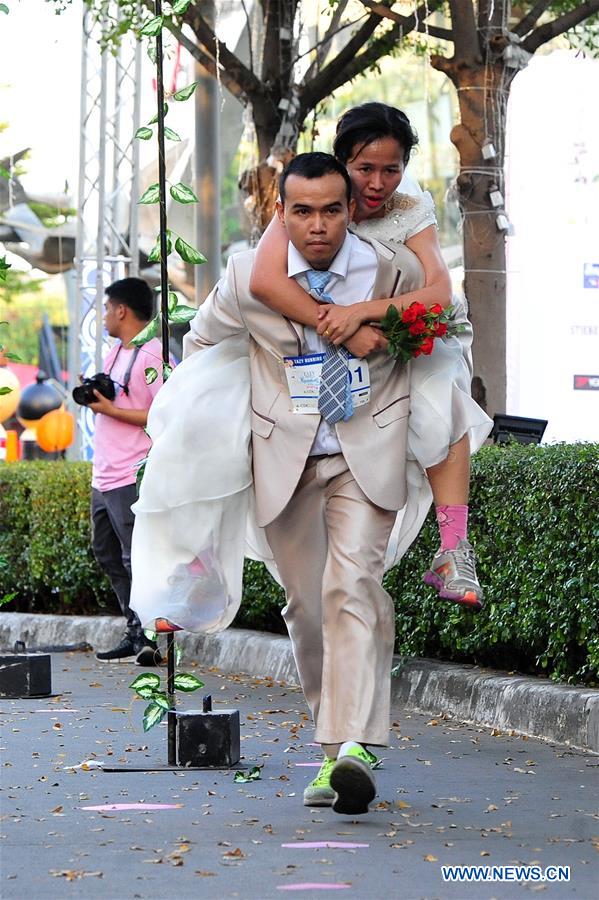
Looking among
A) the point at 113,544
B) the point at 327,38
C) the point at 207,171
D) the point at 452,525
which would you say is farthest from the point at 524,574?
the point at 207,171

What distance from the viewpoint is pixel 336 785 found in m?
4.86

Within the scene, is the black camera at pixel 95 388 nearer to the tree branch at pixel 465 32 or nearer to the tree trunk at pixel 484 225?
the tree trunk at pixel 484 225

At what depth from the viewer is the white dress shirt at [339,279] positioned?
5215 mm

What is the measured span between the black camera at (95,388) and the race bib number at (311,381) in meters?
4.25

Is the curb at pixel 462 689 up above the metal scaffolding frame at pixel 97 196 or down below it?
below

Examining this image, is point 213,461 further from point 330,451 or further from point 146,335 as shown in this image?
point 146,335

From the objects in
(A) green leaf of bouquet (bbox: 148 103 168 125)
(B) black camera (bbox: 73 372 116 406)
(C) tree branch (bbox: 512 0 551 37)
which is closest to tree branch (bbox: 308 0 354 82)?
(C) tree branch (bbox: 512 0 551 37)

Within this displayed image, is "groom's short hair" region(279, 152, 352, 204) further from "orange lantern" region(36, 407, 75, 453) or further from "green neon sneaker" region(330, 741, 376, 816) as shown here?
"orange lantern" region(36, 407, 75, 453)

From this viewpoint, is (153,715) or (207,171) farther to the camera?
(207,171)

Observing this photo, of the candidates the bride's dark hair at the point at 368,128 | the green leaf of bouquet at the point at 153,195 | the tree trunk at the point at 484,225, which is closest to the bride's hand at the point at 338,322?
the bride's dark hair at the point at 368,128

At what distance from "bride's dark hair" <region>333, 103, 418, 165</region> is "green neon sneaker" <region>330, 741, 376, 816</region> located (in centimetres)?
190

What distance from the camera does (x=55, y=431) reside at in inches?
929

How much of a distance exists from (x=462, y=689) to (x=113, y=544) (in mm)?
3122

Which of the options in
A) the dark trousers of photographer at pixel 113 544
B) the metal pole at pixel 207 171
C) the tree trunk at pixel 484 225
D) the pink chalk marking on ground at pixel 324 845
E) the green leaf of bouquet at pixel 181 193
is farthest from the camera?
the metal pole at pixel 207 171
